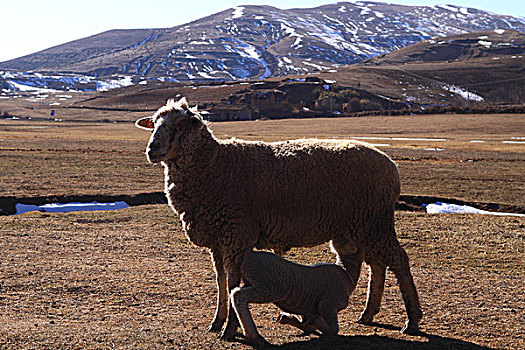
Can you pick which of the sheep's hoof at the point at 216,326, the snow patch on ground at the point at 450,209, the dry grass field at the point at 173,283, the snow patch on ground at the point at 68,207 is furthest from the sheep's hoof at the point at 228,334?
the snow patch on ground at the point at 450,209

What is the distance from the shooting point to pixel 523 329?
9188 mm

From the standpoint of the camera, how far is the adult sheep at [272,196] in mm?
9062

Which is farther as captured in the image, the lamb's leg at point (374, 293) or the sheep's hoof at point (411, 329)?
the lamb's leg at point (374, 293)

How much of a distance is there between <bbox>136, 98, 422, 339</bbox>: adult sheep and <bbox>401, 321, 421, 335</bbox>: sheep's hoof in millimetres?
16

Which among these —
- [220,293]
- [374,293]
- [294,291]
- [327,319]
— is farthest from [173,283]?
[374,293]

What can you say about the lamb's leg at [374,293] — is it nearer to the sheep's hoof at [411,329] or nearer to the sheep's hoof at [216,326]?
the sheep's hoof at [411,329]

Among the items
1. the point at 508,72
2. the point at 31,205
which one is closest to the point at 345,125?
the point at 31,205

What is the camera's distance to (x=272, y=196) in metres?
9.30

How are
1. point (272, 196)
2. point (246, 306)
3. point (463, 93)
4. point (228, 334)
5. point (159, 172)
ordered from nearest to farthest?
point (246, 306)
point (228, 334)
point (272, 196)
point (159, 172)
point (463, 93)

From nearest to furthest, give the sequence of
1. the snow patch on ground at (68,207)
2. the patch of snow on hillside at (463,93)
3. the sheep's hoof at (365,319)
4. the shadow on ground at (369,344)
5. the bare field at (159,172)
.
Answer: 1. the shadow on ground at (369,344)
2. the sheep's hoof at (365,319)
3. the snow patch on ground at (68,207)
4. the bare field at (159,172)
5. the patch of snow on hillside at (463,93)

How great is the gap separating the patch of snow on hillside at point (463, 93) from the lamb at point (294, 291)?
6480 inches

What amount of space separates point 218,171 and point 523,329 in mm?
5479

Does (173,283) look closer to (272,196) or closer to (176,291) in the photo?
(176,291)

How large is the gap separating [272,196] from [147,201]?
15813 millimetres
